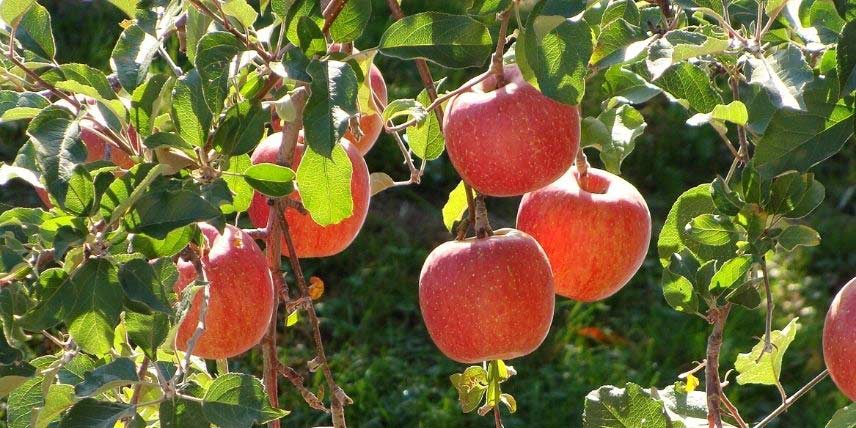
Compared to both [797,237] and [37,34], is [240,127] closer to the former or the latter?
[37,34]

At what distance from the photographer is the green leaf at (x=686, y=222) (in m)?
1.08

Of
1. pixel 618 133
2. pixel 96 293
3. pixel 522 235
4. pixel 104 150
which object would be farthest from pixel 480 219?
pixel 96 293

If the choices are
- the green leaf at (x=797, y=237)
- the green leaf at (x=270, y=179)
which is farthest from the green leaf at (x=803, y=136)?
the green leaf at (x=270, y=179)

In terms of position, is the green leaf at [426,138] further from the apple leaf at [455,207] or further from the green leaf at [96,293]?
the green leaf at [96,293]

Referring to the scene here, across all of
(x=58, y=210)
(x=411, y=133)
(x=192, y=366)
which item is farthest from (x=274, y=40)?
(x=192, y=366)

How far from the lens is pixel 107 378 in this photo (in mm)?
832

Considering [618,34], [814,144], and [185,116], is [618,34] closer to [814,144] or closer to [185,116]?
[814,144]

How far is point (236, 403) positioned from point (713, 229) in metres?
0.40

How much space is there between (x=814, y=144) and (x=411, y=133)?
1.56 feet

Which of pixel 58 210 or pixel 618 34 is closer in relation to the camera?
pixel 58 210

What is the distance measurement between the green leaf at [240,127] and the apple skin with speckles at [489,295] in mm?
361

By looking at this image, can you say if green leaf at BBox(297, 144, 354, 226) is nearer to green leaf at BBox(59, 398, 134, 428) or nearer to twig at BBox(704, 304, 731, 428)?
green leaf at BBox(59, 398, 134, 428)

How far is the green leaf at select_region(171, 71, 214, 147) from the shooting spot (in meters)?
0.83

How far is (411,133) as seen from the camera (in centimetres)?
122
